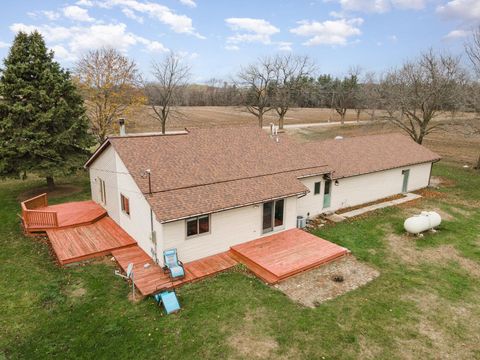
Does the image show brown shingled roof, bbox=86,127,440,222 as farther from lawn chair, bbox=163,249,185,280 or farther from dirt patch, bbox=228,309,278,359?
dirt patch, bbox=228,309,278,359

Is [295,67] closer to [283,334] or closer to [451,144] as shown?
[451,144]

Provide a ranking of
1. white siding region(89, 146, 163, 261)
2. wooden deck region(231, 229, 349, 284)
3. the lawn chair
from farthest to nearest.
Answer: white siding region(89, 146, 163, 261) → wooden deck region(231, 229, 349, 284) → the lawn chair

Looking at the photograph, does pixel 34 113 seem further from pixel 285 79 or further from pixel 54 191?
pixel 285 79

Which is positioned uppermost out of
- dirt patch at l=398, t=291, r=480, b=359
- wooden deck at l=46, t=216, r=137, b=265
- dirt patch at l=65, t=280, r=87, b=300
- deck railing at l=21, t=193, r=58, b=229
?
deck railing at l=21, t=193, r=58, b=229

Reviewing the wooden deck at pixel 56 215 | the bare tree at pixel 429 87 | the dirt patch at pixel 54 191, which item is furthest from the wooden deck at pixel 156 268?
the bare tree at pixel 429 87

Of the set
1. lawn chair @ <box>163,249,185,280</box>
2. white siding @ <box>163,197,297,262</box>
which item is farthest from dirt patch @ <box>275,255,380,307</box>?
lawn chair @ <box>163,249,185,280</box>

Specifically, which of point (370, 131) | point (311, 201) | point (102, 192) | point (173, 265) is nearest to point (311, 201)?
point (311, 201)
